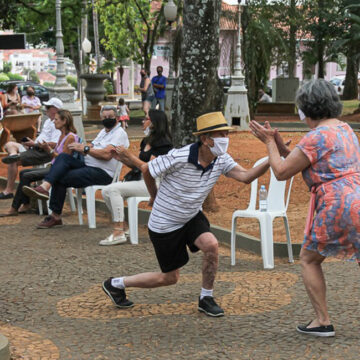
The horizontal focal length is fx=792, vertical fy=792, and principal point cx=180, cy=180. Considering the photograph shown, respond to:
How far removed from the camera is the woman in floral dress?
489cm

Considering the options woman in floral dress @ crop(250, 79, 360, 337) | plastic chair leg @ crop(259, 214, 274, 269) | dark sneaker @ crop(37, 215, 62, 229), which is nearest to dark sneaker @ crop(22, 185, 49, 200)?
dark sneaker @ crop(37, 215, 62, 229)

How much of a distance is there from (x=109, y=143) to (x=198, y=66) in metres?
1.75

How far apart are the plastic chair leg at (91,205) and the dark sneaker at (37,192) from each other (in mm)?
599

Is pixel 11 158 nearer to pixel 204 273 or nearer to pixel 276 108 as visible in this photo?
pixel 204 273

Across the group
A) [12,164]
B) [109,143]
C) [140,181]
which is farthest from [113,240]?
[12,164]

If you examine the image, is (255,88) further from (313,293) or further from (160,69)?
(313,293)

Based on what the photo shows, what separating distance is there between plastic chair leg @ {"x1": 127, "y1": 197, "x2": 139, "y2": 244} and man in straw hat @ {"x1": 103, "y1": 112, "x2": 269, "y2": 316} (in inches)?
109

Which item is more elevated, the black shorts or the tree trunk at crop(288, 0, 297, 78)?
the tree trunk at crop(288, 0, 297, 78)

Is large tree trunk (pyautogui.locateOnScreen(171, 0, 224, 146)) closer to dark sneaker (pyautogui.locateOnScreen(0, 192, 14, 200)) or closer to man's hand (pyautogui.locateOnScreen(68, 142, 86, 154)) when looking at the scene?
man's hand (pyautogui.locateOnScreen(68, 142, 86, 154))

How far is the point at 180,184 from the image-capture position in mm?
5633

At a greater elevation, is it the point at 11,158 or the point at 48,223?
the point at 11,158

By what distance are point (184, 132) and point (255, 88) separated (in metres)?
16.6

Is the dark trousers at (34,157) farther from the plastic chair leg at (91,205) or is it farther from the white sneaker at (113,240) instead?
the white sneaker at (113,240)

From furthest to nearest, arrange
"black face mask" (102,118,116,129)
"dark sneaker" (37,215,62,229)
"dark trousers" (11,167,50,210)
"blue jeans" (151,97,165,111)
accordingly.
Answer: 1. "blue jeans" (151,97,165,111)
2. "dark trousers" (11,167,50,210)
3. "dark sneaker" (37,215,62,229)
4. "black face mask" (102,118,116,129)
